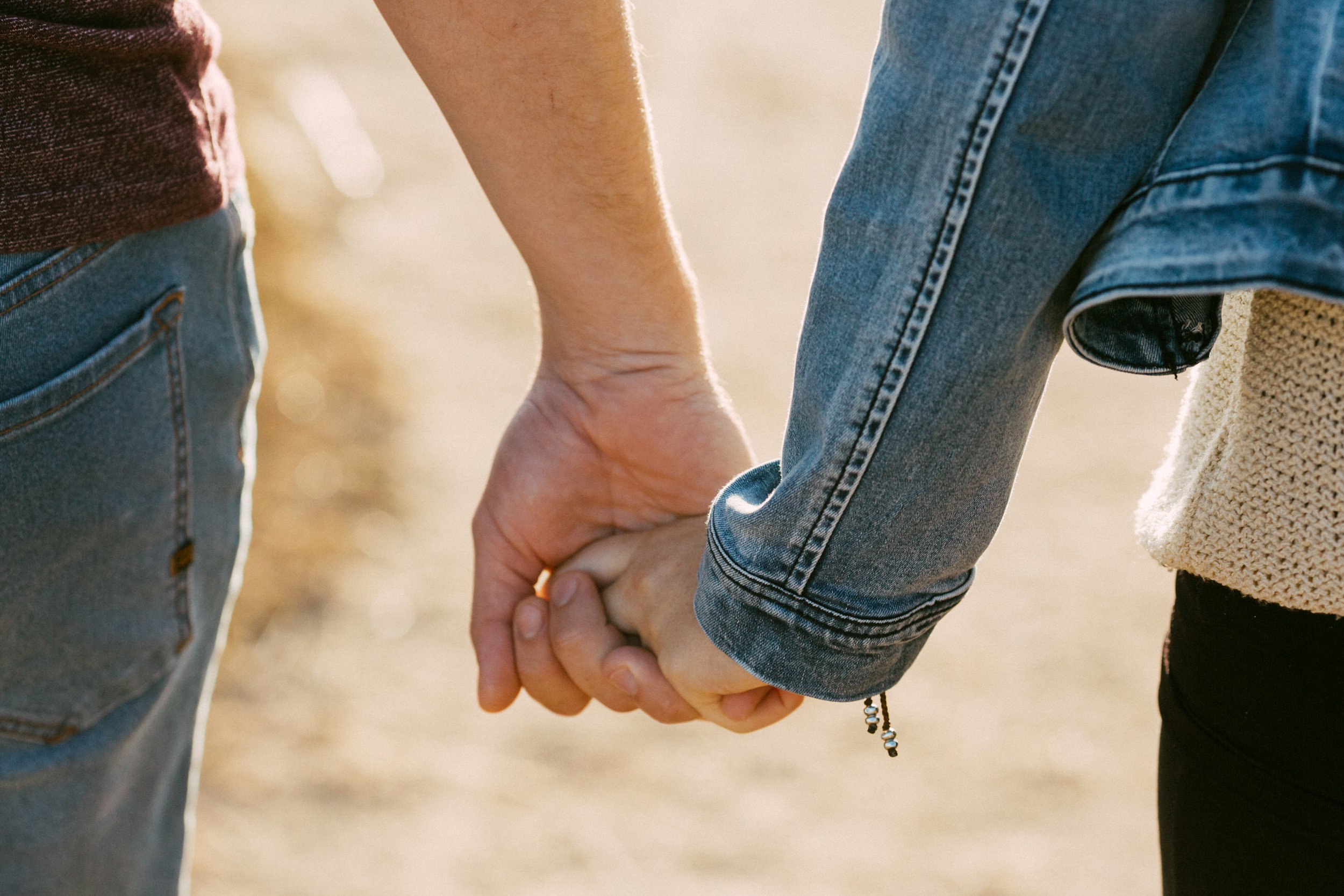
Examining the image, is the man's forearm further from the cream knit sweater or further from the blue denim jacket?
the cream knit sweater

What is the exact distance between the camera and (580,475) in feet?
4.29

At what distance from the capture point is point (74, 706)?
39.6 inches

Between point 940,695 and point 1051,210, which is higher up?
point 1051,210

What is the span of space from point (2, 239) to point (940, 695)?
2.04 metres

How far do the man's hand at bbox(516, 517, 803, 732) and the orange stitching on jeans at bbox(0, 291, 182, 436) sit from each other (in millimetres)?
480

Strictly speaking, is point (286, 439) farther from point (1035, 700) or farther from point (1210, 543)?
point (1210, 543)

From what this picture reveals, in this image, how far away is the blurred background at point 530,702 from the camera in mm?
2117

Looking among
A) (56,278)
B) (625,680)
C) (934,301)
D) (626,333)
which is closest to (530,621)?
(625,680)

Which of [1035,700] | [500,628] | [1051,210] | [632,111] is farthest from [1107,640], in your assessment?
[1051,210]

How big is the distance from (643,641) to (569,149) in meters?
0.48

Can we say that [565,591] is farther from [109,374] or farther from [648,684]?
[109,374]

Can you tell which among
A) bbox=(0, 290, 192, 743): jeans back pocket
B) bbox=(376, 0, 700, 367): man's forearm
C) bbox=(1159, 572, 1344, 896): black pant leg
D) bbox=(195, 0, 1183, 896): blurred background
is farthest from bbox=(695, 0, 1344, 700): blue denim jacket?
bbox=(195, 0, 1183, 896): blurred background

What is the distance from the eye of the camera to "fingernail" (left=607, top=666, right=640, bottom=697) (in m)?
1.14

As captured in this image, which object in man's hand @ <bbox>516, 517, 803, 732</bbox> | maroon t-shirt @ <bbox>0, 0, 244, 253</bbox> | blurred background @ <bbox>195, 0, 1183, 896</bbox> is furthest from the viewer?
→ blurred background @ <bbox>195, 0, 1183, 896</bbox>
